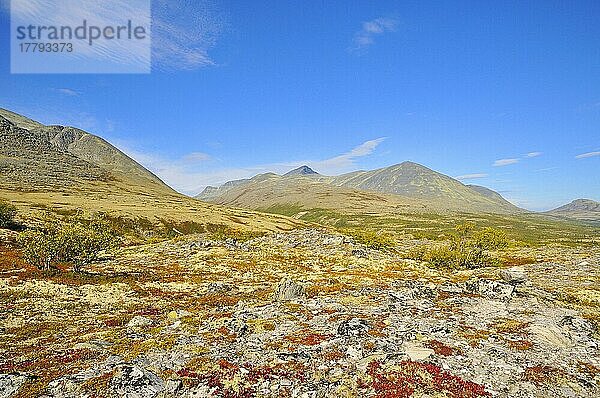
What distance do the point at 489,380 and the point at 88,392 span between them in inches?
579

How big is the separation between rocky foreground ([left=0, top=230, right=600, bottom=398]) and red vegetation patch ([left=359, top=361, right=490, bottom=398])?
0.05 meters

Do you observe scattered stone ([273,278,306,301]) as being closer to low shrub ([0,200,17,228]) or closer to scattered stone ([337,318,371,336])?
scattered stone ([337,318,371,336])

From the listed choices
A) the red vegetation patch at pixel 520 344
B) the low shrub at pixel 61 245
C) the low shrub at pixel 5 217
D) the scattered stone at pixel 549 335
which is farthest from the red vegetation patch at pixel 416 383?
the low shrub at pixel 5 217

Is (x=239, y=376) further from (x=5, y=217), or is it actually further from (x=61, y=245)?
(x=5, y=217)

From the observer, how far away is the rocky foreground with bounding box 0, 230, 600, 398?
12.9 m

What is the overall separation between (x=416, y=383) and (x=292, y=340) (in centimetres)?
655

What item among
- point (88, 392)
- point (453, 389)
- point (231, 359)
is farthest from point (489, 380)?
point (88, 392)

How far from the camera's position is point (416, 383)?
13.2 metres

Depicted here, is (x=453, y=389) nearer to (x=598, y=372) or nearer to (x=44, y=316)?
(x=598, y=372)

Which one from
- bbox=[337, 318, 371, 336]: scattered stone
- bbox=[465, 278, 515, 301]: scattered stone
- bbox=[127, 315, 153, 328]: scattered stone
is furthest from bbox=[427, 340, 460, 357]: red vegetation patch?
bbox=[127, 315, 153, 328]: scattered stone

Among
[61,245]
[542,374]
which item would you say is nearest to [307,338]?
[542,374]

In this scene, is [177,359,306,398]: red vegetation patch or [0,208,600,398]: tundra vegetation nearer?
[177,359,306,398]: red vegetation patch

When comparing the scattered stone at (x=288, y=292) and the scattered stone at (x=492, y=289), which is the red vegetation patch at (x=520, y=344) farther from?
the scattered stone at (x=288, y=292)

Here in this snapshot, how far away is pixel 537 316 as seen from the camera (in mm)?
21703
